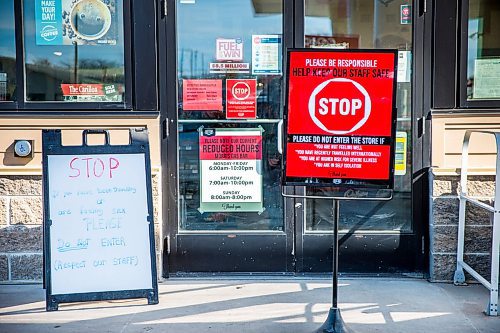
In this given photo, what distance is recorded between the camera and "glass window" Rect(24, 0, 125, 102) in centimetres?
515

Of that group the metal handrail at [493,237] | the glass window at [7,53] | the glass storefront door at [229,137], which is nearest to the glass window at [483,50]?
the metal handrail at [493,237]

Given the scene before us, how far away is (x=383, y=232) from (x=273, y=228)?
97 cm

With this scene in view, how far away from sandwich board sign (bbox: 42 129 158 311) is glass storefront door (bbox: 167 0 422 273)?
0.87 metres

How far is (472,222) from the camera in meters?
5.06

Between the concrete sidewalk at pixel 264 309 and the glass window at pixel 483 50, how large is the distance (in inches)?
66.9

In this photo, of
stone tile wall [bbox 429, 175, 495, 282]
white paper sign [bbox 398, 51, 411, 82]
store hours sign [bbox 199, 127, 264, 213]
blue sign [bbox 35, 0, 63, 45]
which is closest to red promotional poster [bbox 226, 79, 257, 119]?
store hours sign [bbox 199, 127, 264, 213]

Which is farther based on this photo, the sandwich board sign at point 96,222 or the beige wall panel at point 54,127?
the beige wall panel at point 54,127

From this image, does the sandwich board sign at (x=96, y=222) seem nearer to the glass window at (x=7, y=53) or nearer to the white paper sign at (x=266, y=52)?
the glass window at (x=7, y=53)

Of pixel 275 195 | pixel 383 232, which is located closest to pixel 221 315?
pixel 275 195

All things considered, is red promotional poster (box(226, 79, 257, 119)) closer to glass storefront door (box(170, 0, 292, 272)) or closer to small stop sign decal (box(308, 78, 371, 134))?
glass storefront door (box(170, 0, 292, 272))

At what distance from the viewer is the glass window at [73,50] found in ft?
16.9

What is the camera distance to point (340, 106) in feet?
12.4

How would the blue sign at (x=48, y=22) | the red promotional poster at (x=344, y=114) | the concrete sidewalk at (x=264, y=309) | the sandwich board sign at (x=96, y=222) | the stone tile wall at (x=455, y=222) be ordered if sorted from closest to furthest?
the red promotional poster at (x=344, y=114), the concrete sidewalk at (x=264, y=309), the sandwich board sign at (x=96, y=222), the stone tile wall at (x=455, y=222), the blue sign at (x=48, y=22)

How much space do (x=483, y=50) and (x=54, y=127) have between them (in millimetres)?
3773
